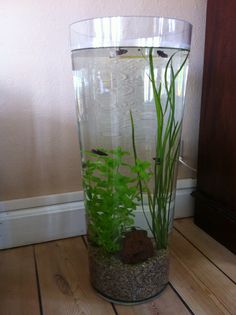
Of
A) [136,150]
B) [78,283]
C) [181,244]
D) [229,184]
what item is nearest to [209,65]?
[229,184]

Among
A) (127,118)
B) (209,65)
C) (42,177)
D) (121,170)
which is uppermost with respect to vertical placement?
(209,65)

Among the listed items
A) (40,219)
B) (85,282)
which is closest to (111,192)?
(85,282)

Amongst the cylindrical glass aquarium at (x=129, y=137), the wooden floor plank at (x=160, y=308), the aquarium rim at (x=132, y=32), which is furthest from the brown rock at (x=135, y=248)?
the aquarium rim at (x=132, y=32)

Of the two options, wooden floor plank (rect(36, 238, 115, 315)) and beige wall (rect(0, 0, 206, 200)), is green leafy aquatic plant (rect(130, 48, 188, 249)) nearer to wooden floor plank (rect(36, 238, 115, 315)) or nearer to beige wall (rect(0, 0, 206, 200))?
wooden floor plank (rect(36, 238, 115, 315))

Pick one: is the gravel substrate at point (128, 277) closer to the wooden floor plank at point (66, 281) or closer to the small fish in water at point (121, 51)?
the wooden floor plank at point (66, 281)

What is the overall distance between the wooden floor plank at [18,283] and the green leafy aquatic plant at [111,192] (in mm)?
262

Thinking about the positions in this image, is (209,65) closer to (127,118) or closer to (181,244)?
(127,118)

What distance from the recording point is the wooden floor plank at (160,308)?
801 mm

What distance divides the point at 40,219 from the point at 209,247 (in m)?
0.63

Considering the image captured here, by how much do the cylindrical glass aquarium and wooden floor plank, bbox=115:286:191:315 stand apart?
0.07 ft

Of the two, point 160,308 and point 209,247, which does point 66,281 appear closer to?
point 160,308

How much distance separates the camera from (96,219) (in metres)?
0.82

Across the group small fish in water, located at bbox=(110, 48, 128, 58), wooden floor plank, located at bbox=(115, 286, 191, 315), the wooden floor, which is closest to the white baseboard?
the wooden floor

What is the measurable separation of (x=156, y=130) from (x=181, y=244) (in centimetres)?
54
